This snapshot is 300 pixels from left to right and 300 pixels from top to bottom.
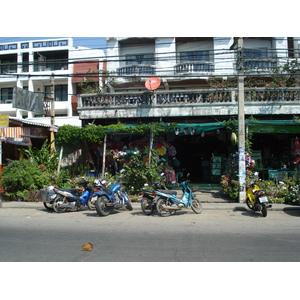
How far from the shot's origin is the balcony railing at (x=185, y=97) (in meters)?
13.0

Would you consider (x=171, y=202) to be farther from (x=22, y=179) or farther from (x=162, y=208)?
(x=22, y=179)

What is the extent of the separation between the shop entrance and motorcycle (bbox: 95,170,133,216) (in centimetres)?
684

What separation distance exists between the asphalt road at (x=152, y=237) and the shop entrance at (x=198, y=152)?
20.4 ft

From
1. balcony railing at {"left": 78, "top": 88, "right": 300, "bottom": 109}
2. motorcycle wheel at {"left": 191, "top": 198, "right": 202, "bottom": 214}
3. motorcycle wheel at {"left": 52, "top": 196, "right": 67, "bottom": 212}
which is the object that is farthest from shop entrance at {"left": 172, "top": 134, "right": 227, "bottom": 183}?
motorcycle wheel at {"left": 52, "top": 196, "right": 67, "bottom": 212}

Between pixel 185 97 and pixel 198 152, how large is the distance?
4023 mm

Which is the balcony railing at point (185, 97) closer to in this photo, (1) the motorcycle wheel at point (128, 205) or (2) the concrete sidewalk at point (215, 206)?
(2) the concrete sidewalk at point (215, 206)

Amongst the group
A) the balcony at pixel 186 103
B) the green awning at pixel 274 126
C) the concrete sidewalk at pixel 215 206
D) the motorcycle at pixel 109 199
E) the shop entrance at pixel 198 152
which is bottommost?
the concrete sidewalk at pixel 215 206

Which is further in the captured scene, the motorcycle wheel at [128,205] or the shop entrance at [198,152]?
the shop entrance at [198,152]

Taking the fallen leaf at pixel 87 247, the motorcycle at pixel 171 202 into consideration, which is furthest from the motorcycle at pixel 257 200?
the fallen leaf at pixel 87 247

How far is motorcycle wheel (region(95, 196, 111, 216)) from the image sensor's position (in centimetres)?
828

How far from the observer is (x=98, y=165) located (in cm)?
1408

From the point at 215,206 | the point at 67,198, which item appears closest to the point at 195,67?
the point at 215,206

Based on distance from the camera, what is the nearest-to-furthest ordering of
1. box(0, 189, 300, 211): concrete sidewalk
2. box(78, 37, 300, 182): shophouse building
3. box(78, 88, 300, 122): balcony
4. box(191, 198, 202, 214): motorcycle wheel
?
box(191, 198, 202, 214): motorcycle wheel, box(0, 189, 300, 211): concrete sidewalk, box(78, 37, 300, 182): shophouse building, box(78, 88, 300, 122): balcony

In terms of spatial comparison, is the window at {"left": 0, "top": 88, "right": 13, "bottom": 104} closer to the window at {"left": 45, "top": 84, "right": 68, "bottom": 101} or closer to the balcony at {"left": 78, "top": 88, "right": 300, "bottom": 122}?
the window at {"left": 45, "top": 84, "right": 68, "bottom": 101}
